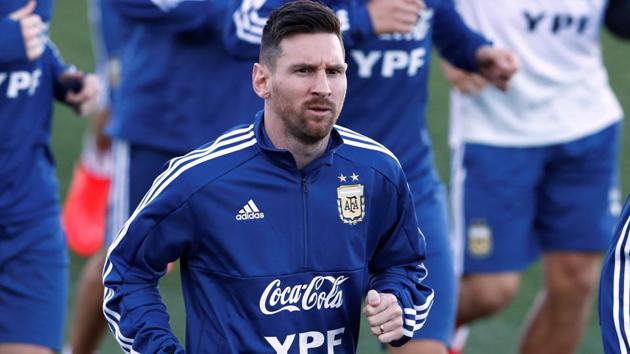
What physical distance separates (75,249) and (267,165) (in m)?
4.90

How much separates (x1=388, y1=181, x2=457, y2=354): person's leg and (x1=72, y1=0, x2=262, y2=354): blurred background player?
0.99 meters

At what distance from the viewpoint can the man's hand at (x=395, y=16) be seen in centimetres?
568

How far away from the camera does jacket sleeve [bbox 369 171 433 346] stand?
16.0 feet

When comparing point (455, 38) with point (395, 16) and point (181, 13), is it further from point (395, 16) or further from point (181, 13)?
point (181, 13)

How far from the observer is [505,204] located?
7.25 metres

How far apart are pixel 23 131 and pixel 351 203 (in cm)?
177

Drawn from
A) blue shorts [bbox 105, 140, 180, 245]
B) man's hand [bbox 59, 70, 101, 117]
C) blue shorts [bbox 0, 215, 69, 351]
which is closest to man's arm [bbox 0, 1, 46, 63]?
man's hand [bbox 59, 70, 101, 117]

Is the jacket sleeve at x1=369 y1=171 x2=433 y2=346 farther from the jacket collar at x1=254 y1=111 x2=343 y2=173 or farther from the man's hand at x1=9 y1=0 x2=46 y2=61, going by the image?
the man's hand at x1=9 y1=0 x2=46 y2=61

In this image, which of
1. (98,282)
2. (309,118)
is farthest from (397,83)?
(98,282)

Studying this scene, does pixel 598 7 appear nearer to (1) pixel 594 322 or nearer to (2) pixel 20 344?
(1) pixel 594 322

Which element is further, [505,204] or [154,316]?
[505,204]

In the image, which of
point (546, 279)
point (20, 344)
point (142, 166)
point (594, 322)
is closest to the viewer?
point (20, 344)

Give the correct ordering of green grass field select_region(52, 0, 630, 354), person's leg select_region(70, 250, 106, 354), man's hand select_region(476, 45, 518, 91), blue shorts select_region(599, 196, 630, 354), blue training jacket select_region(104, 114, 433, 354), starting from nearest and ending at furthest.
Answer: blue shorts select_region(599, 196, 630, 354) < blue training jacket select_region(104, 114, 433, 354) < man's hand select_region(476, 45, 518, 91) < person's leg select_region(70, 250, 106, 354) < green grass field select_region(52, 0, 630, 354)

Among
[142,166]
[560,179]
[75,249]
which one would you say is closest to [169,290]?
[75,249]
